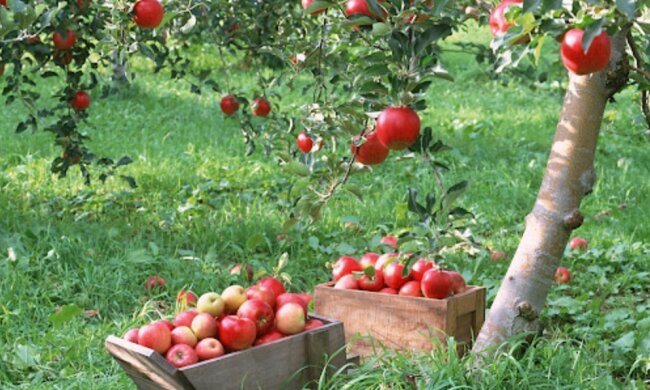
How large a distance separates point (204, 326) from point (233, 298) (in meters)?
0.18

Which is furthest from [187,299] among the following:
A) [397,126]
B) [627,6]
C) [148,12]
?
[627,6]

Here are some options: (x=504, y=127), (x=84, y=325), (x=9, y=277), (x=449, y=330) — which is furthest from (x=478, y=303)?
(x=504, y=127)

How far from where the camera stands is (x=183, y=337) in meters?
2.41

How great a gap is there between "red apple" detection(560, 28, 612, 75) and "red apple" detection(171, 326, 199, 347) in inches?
47.5

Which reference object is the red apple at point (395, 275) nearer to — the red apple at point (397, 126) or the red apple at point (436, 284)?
the red apple at point (436, 284)

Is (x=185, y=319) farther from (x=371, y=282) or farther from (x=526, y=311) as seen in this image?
(x=526, y=311)

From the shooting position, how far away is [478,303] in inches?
115

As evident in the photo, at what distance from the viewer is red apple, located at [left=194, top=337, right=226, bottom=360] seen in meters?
2.39

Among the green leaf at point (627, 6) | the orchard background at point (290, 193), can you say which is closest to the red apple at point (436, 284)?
the orchard background at point (290, 193)

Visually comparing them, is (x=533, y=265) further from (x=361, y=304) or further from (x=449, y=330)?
(x=361, y=304)

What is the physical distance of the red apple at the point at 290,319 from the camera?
2.53 meters

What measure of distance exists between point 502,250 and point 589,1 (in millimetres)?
2884

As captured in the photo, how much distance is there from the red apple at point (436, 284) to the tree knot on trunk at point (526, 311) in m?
0.27

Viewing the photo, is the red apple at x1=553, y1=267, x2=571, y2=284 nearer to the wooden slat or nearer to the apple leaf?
the apple leaf
